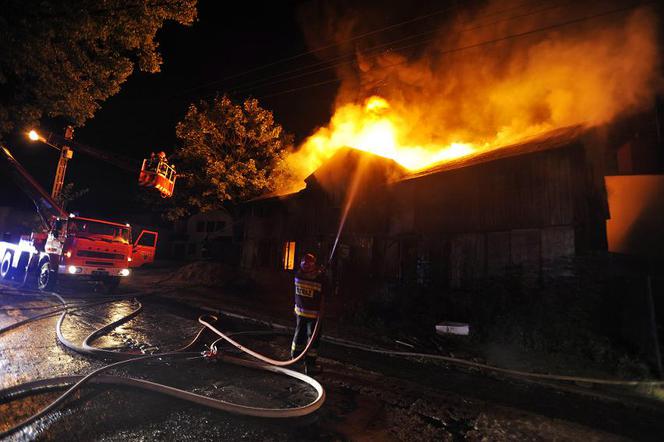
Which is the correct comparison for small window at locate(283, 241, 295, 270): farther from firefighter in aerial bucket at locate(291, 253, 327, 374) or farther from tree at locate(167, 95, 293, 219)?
firefighter in aerial bucket at locate(291, 253, 327, 374)

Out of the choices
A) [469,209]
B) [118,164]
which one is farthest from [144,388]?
[118,164]

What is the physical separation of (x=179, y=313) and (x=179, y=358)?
5.45 meters

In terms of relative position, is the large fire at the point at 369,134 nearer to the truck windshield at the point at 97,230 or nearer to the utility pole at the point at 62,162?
the truck windshield at the point at 97,230

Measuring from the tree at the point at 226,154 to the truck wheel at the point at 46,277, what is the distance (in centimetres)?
920

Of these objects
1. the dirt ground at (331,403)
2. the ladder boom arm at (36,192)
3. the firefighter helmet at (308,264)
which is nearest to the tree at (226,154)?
the ladder boom arm at (36,192)

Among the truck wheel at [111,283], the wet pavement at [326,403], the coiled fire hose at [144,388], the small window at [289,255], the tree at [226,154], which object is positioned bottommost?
the wet pavement at [326,403]

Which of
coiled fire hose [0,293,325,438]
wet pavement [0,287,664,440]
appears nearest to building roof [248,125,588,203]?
wet pavement [0,287,664,440]

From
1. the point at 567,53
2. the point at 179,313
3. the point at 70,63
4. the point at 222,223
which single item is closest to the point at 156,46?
the point at 70,63

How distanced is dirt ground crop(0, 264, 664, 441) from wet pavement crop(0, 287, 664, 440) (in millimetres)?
16

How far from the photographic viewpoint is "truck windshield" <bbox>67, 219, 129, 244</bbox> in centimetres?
1352

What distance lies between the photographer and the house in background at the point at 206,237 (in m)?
32.5

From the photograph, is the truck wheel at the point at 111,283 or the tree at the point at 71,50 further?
the truck wheel at the point at 111,283

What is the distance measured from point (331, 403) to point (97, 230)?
45.1 feet

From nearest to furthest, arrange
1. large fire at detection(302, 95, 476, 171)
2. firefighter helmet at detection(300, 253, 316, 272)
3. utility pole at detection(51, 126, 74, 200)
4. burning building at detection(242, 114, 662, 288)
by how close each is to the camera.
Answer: firefighter helmet at detection(300, 253, 316, 272), burning building at detection(242, 114, 662, 288), utility pole at detection(51, 126, 74, 200), large fire at detection(302, 95, 476, 171)
